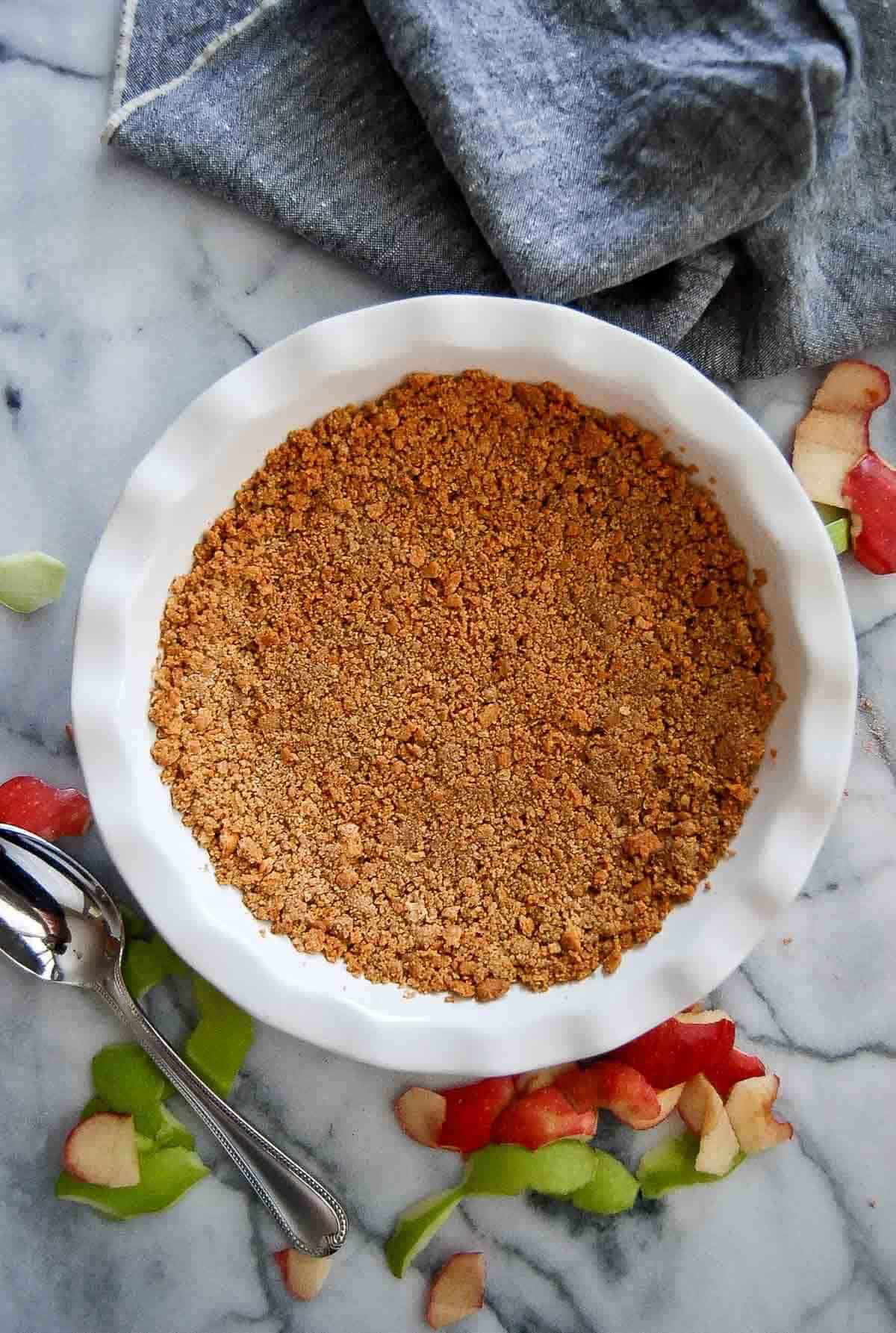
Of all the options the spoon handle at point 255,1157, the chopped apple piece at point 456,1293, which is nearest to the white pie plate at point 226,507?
the spoon handle at point 255,1157

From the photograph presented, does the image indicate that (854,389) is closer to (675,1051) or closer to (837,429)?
(837,429)

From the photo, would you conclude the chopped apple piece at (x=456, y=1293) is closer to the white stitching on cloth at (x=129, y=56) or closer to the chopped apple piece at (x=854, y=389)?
the chopped apple piece at (x=854, y=389)

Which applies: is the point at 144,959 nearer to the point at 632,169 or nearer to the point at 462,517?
the point at 462,517

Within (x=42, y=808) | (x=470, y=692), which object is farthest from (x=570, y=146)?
(x=42, y=808)

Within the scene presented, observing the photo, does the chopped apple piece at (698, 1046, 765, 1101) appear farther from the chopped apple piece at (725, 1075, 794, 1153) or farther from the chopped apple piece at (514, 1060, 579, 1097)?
the chopped apple piece at (514, 1060, 579, 1097)

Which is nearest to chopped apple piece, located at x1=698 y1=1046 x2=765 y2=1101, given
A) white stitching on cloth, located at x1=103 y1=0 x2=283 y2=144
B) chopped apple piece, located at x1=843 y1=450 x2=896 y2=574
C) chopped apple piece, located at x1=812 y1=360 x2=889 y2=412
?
chopped apple piece, located at x1=843 y1=450 x2=896 y2=574
